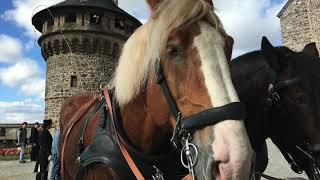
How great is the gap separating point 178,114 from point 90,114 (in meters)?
1.00

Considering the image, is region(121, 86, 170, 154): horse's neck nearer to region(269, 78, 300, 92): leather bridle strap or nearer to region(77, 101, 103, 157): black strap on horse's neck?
region(77, 101, 103, 157): black strap on horse's neck

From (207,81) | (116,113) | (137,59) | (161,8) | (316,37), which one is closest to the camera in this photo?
(207,81)

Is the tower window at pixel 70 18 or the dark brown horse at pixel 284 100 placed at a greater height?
the tower window at pixel 70 18

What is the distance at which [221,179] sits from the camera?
1202 mm

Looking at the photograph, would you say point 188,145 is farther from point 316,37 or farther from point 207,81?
point 316,37

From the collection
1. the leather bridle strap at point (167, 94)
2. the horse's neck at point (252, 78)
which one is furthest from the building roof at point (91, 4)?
the leather bridle strap at point (167, 94)

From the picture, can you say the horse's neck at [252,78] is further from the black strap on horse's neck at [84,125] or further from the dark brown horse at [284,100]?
the black strap on horse's neck at [84,125]

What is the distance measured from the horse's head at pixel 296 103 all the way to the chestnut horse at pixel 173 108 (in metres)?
0.88

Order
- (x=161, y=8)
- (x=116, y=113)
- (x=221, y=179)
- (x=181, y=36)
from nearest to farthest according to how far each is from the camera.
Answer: (x=221, y=179) → (x=181, y=36) → (x=161, y=8) → (x=116, y=113)

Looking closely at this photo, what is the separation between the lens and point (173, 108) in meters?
1.44

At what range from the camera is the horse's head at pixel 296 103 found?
2311mm

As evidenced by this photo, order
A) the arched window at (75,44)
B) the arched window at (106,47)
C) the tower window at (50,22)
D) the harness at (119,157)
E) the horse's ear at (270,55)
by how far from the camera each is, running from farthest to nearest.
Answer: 1. the tower window at (50,22)
2. the arched window at (106,47)
3. the arched window at (75,44)
4. the horse's ear at (270,55)
5. the harness at (119,157)

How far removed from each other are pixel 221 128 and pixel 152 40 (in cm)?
50

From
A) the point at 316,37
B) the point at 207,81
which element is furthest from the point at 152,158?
the point at 316,37
